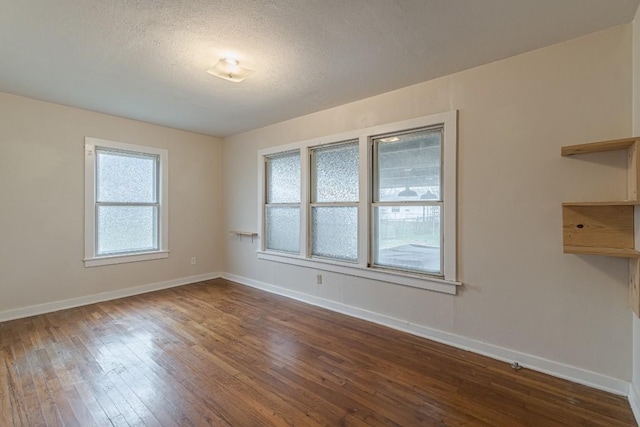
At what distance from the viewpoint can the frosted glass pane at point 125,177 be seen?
161 inches

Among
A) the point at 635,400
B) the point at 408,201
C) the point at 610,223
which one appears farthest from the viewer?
the point at 408,201

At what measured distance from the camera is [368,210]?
3.36 m

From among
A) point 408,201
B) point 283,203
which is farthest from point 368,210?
point 283,203

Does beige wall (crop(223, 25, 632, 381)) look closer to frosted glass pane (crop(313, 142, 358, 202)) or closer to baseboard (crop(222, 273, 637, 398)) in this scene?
baseboard (crop(222, 273, 637, 398))

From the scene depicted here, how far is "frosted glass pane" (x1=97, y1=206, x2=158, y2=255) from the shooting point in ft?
13.5

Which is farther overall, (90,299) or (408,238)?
(90,299)

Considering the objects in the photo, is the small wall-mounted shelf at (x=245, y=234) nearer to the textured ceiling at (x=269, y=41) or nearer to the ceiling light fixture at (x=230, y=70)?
the textured ceiling at (x=269, y=41)

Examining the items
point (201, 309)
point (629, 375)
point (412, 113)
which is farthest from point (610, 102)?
point (201, 309)

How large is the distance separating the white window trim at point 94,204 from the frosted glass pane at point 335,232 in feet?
7.88

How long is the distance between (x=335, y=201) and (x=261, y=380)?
219 centimetres

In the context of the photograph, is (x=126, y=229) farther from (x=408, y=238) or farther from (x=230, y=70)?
(x=408, y=238)

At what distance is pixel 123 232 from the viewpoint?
170 inches

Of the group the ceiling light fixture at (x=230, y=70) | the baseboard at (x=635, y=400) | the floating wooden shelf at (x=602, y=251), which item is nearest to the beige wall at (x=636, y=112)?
the baseboard at (x=635, y=400)

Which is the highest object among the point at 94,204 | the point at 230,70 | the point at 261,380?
the point at 230,70
